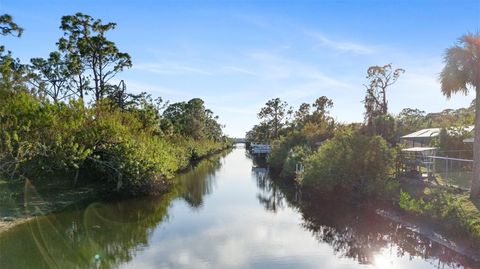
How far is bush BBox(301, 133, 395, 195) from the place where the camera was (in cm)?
2262

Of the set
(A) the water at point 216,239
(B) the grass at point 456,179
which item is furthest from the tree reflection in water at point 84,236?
(B) the grass at point 456,179

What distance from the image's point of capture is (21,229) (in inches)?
640

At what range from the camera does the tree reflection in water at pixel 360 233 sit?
1404 cm

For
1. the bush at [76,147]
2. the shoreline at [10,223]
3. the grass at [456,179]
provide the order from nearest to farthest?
the shoreline at [10,223] → the bush at [76,147] → the grass at [456,179]

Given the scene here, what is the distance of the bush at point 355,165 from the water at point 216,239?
1374 millimetres

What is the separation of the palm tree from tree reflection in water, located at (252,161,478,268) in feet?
11.9

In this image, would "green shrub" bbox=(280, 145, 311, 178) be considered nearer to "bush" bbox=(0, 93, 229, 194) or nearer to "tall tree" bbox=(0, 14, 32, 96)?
"bush" bbox=(0, 93, 229, 194)

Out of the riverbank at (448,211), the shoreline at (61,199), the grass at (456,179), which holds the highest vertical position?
the grass at (456,179)

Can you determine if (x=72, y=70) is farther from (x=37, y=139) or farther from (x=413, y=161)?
(x=413, y=161)

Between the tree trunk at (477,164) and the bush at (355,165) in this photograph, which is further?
the bush at (355,165)

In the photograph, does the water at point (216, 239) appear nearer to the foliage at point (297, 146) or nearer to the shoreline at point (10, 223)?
the shoreline at point (10, 223)

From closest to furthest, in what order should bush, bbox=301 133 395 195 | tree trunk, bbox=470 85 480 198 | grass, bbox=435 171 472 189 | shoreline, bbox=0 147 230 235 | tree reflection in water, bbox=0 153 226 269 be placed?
tree reflection in water, bbox=0 153 226 269 < tree trunk, bbox=470 85 480 198 < shoreline, bbox=0 147 230 235 < grass, bbox=435 171 472 189 < bush, bbox=301 133 395 195

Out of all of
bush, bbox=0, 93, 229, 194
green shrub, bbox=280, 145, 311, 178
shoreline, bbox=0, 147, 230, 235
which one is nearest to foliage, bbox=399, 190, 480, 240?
bush, bbox=0, 93, 229, 194

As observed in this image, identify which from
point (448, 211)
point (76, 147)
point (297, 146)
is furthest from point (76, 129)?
point (297, 146)
